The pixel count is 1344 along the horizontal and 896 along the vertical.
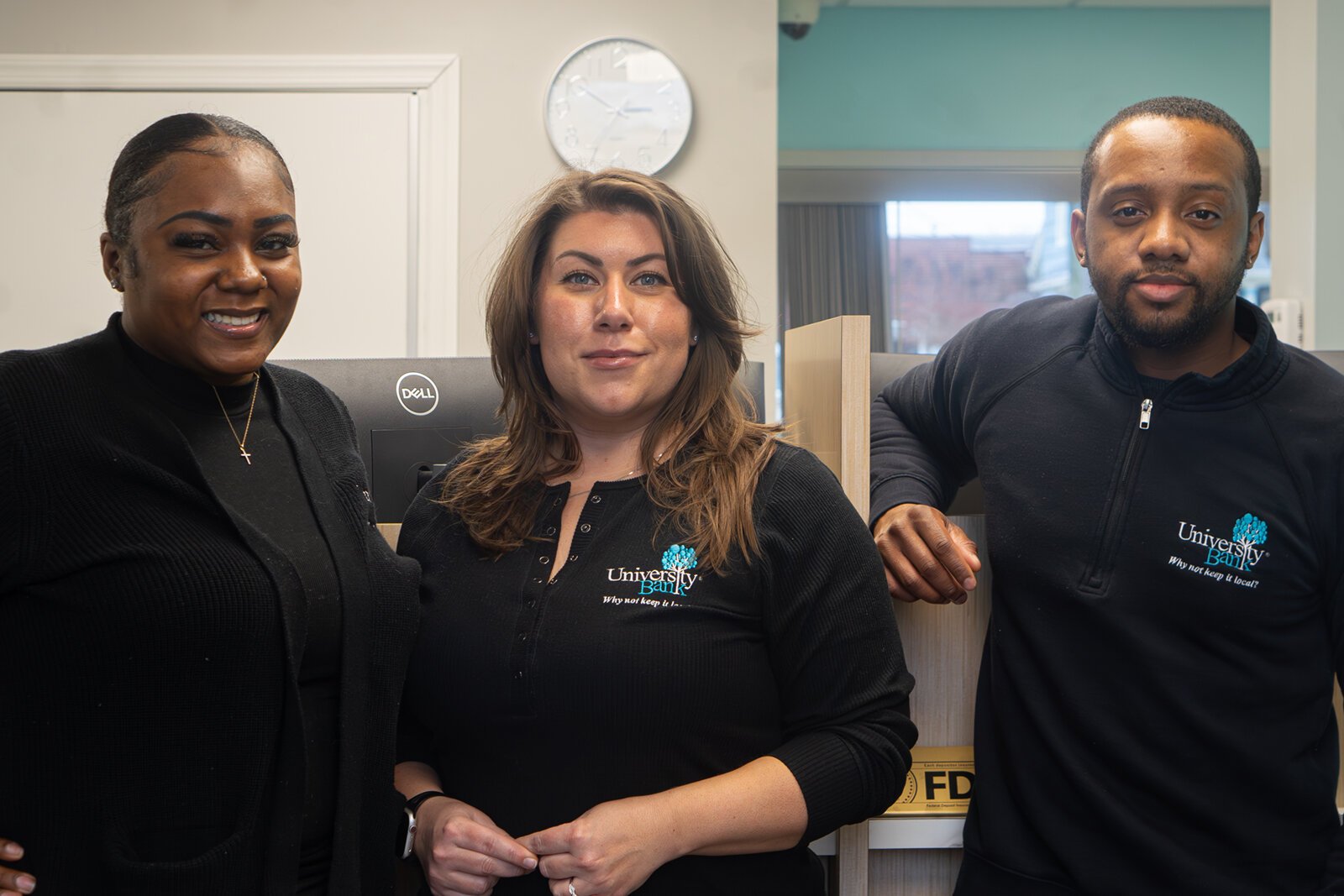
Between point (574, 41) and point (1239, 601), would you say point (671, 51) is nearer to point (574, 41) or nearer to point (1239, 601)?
point (574, 41)

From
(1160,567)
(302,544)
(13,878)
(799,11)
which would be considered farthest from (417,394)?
(799,11)

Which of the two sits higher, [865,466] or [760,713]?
[865,466]

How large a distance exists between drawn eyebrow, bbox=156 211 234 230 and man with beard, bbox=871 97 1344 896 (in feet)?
2.73

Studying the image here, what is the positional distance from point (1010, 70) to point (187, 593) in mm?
5049

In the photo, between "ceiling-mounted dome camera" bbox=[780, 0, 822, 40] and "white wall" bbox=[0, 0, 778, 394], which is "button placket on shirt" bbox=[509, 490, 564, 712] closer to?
"white wall" bbox=[0, 0, 778, 394]

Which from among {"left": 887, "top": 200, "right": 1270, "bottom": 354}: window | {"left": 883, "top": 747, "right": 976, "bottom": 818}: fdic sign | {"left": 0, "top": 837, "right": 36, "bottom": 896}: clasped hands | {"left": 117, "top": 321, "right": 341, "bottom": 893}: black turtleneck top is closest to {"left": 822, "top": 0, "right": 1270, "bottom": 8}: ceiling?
{"left": 887, "top": 200, "right": 1270, "bottom": 354}: window

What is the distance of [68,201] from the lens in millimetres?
3562

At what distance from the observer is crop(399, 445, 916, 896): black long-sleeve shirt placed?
3.93 ft

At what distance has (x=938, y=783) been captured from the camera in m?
1.52

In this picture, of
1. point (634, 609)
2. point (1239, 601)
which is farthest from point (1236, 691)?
point (634, 609)

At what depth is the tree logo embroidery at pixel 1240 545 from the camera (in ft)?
4.14

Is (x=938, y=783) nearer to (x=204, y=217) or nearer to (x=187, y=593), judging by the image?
(x=187, y=593)

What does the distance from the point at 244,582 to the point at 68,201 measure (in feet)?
9.94

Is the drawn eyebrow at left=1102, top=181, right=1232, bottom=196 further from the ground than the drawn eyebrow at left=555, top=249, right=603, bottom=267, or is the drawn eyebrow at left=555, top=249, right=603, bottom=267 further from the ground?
the drawn eyebrow at left=1102, top=181, right=1232, bottom=196
